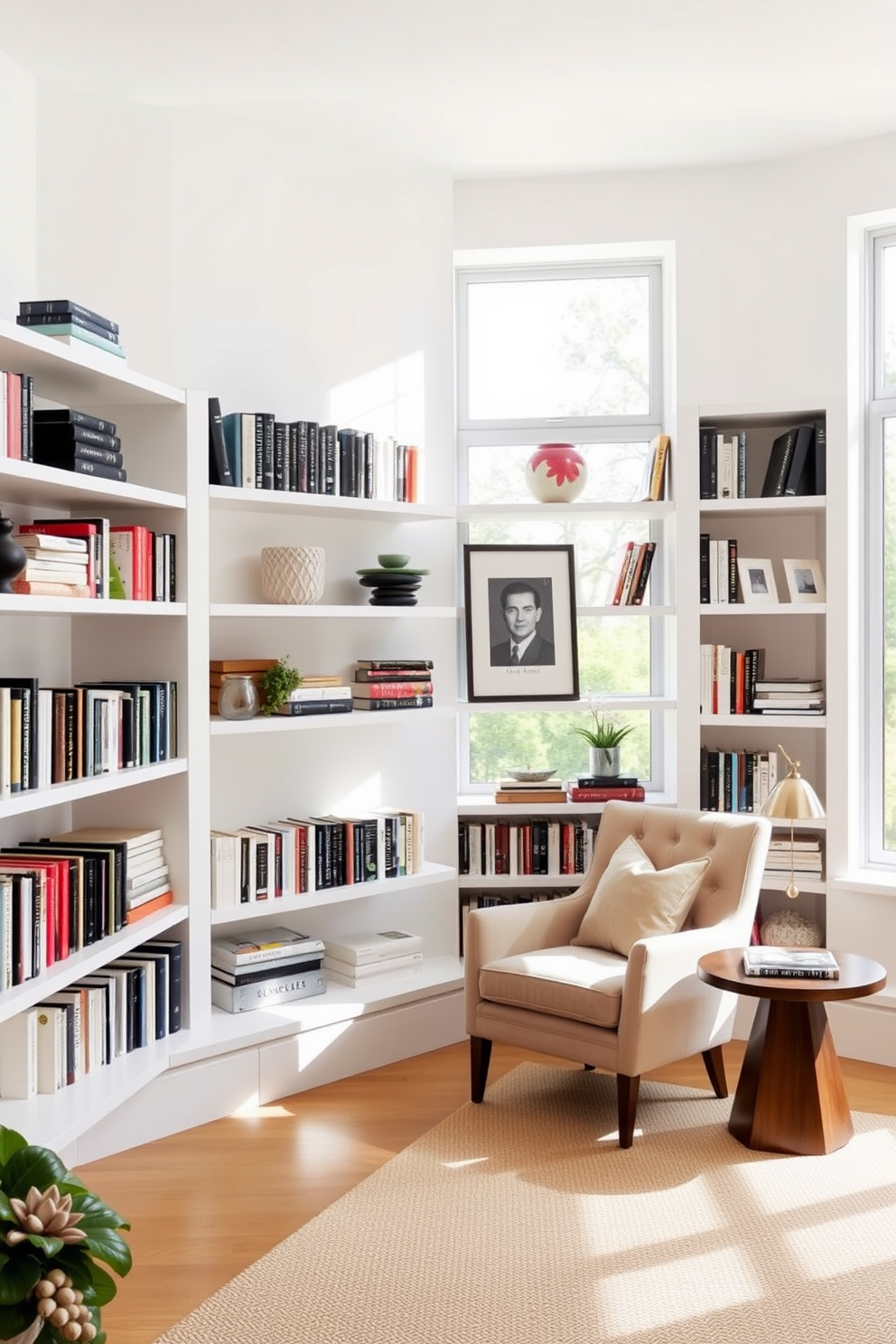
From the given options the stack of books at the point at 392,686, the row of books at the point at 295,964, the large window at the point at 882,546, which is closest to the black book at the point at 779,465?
the large window at the point at 882,546

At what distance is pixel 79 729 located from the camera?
306 cm

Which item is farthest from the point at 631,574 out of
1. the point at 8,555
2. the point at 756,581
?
the point at 8,555

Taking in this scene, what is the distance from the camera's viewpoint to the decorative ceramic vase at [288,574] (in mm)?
3914

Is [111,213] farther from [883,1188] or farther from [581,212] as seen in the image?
[883,1188]

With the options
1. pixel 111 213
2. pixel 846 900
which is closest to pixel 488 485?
pixel 111 213

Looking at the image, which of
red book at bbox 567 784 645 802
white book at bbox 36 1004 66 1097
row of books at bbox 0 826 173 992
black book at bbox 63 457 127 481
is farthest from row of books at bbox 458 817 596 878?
black book at bbox 63 457 127 481

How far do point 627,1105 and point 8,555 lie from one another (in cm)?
216

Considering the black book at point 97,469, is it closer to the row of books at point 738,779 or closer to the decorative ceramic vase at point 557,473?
the decorative ceramic vase at point 557,473

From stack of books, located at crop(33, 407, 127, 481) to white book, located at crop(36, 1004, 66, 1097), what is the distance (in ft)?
4.49

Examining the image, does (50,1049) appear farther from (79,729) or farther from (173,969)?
(79,729)

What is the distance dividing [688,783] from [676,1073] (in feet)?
3.33

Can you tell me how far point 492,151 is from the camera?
424cm

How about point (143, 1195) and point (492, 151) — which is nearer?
point (143, 1195)

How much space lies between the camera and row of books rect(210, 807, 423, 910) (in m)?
3.78
